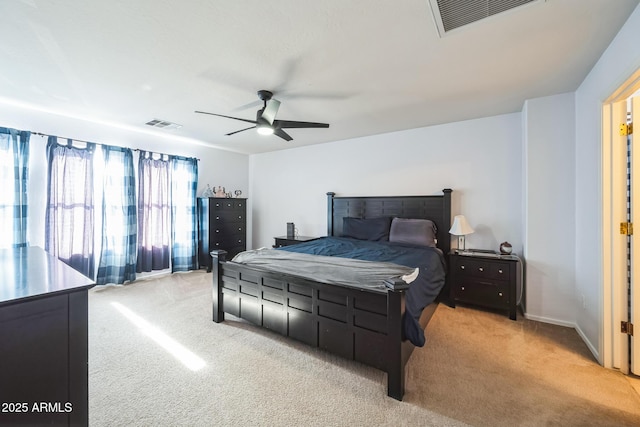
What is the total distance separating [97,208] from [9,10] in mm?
2854

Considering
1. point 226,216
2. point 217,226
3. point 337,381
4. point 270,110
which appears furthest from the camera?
point 226,216

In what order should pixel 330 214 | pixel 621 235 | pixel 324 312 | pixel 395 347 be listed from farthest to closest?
pixel 330 214, pixel 324 312, pixel 621 235, pixel 395 347

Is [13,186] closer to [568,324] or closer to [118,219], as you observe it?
[118,219]

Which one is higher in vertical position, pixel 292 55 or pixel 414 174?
pixel 292 55

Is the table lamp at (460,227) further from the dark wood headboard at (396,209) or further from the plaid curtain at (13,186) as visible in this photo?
the plaid curtain at (13,186)

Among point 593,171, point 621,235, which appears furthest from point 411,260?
point 593,171

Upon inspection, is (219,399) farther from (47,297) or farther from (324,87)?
(324,87)

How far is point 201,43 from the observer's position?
189 cm

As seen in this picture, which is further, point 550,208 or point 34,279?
point 550,208

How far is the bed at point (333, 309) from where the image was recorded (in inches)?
68.1

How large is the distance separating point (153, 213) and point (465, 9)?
4779 millimetres

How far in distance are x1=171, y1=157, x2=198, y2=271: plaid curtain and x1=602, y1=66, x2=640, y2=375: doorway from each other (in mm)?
5391

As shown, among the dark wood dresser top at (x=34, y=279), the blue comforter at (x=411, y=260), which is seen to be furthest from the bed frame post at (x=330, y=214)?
the dark wood dresser top at (x=34, y=279)

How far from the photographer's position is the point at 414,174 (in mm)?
4020
